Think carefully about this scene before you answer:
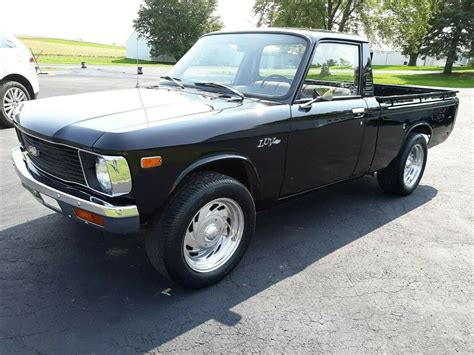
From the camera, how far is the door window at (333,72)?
148 inches

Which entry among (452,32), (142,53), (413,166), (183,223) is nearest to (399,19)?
(452,32)

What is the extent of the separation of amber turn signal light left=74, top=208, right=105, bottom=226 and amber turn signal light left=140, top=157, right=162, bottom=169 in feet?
1.39

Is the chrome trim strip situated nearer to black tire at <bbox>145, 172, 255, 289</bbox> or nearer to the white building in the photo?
black tire at <bbox>145, 172, 255, 289</bbox>

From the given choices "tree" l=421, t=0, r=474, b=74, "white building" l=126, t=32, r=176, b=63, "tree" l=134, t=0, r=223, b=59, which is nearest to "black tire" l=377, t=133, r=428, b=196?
"tree" l=421, t=0, r=474, b=74

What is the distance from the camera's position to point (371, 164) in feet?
15.2

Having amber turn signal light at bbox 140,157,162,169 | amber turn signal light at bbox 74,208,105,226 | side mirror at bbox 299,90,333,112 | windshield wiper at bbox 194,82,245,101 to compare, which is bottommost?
amber turn signal light at bbox 74,208,105,226

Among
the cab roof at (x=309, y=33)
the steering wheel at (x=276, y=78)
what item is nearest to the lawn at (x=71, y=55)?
the cab roof at (x=309, y=33)

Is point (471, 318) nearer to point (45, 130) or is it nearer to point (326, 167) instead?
point (326, 167)

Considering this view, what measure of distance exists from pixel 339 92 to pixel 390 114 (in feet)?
2.66

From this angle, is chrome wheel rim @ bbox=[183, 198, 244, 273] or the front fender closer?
the front fender

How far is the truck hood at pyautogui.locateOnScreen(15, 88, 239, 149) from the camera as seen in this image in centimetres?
271

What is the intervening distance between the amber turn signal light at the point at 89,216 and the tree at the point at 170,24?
2024 inches

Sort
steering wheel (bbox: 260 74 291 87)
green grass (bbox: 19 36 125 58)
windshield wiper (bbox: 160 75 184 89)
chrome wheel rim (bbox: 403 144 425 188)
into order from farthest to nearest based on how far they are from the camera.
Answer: green grass (bbox: 19 36 125 58) → chrome wheel rim (bbox: 403 144 425 188) → windshield wiper (bbox: 160 75 184 89) → steering wheel (bbox: 260 74 291 87)

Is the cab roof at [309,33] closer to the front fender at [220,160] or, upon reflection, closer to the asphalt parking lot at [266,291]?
the front fender at [220,160]
